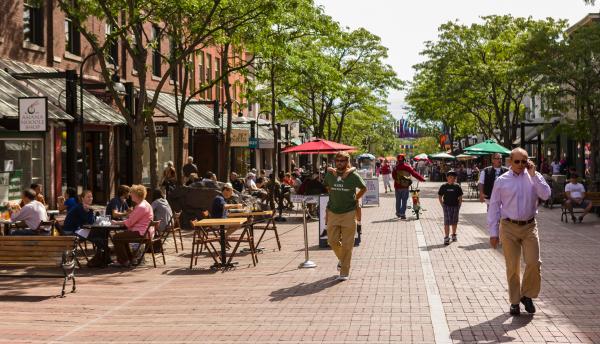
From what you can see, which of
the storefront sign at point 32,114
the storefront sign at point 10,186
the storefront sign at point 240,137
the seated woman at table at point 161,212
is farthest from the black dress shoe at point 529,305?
the storefront sign at point 240,137

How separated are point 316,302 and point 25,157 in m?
13.5

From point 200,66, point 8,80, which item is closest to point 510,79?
point 200,66

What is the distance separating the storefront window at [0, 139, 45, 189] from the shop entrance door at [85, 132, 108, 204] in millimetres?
3625

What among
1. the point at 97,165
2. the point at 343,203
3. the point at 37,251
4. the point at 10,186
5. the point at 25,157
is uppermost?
the point at 25,157

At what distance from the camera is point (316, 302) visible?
8.04 meters

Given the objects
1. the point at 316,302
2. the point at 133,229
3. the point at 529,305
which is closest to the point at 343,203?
the point at 316,302

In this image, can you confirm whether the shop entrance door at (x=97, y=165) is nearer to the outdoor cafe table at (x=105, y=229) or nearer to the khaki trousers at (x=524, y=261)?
the outdoor cafe table at (x=105, y=229)

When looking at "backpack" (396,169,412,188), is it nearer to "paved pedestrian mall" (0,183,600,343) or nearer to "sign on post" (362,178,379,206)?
"sign on post" (362,178,379,206)

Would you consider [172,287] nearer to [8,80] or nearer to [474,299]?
[474,299]

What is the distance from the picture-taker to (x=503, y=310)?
7402mm

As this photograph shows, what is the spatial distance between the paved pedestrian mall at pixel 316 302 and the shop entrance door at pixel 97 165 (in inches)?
457

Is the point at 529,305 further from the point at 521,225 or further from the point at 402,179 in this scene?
the point at 402,179

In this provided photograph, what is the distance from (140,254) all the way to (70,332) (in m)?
5.25

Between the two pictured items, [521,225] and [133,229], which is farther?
[133,229]
